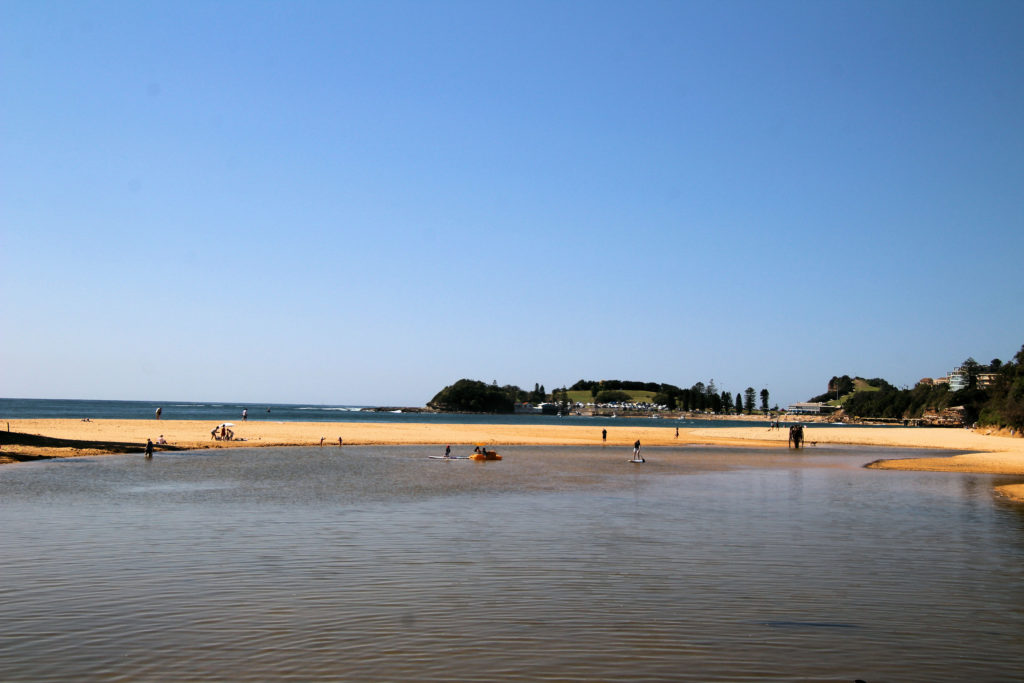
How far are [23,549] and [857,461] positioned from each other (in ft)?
188

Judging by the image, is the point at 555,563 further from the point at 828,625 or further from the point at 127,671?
the point at 127,671

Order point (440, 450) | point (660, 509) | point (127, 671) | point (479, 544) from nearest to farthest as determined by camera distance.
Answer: point (127, 671)
point (479, 544)
point (660, 509)
point (440, 450)

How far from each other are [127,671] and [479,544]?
10773 millimetres

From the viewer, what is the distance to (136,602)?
44.1ft

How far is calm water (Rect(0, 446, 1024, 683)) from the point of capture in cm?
1061

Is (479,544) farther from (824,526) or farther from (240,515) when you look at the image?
(824,526)

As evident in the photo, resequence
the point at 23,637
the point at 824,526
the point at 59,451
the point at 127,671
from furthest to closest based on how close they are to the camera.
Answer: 1. the point at 59,451
2. the point at 824,526
3. the point at 23,637
4. the point at 127,671

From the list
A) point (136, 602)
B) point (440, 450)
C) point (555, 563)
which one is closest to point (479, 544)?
point (555, 563)

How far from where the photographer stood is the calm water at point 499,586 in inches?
418

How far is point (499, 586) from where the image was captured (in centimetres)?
1517

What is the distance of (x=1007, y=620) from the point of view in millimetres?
13492

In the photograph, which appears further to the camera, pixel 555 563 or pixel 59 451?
pixel 59 451

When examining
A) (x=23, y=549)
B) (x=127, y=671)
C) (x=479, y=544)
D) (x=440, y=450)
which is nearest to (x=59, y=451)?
(x=440, y=450)

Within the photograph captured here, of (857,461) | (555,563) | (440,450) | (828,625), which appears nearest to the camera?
(828,625)
